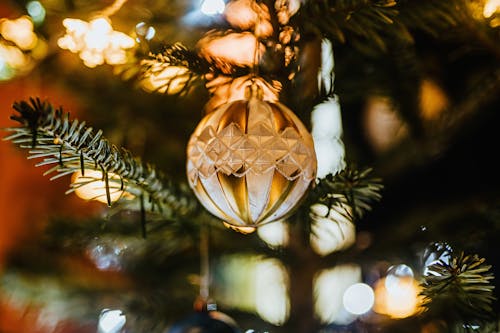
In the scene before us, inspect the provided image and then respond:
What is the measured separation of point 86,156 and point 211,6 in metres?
0.26

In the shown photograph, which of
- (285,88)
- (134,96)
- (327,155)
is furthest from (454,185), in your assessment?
(134,96)

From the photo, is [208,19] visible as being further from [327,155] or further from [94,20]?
[327,155]

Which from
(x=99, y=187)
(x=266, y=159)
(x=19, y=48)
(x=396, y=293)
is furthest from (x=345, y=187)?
(x=19, y=48)

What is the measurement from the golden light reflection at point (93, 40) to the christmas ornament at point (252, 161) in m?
0.26

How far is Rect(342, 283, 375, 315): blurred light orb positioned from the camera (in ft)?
2.42

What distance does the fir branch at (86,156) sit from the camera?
0.92 ft

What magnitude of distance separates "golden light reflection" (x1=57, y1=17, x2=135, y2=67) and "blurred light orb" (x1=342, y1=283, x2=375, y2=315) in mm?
454

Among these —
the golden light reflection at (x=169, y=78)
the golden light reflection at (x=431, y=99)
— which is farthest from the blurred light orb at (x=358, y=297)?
the golden light reflection at (x=169, y=78)

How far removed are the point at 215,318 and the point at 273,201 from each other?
13cm

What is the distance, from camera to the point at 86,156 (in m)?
0.35

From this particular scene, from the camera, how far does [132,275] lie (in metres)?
0.65

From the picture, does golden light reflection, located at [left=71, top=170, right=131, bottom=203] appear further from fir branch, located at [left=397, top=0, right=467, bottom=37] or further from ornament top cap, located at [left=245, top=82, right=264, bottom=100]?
fir branch, located at [left=397, top=0, right=467, bottom=37]

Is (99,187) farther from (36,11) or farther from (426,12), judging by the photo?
(36,11)

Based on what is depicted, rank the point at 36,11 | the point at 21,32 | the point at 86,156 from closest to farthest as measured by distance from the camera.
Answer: the point at 86,156
the point at 36,11
the point at 21,32
